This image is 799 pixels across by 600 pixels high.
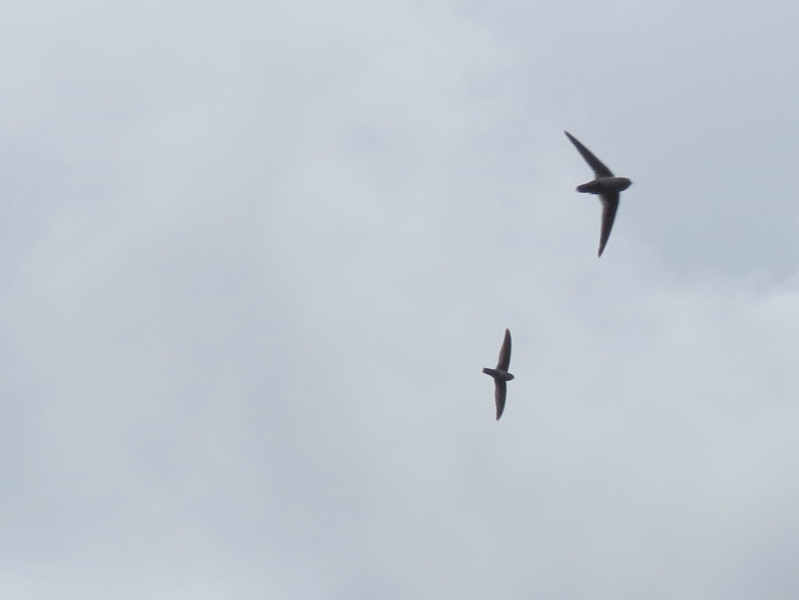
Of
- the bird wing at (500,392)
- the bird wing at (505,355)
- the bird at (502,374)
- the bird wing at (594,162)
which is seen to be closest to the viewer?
the bird wing at (594,162)

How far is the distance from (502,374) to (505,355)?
103 inches

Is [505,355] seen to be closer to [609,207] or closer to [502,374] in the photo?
[502,374]

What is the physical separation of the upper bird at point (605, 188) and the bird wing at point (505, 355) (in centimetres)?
2652

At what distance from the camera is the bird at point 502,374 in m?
88.5

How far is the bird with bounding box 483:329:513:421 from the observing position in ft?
290

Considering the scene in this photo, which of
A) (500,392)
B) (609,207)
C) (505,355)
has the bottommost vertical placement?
(609,207)

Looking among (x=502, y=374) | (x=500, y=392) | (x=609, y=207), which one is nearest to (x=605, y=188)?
(x=609, y=207)

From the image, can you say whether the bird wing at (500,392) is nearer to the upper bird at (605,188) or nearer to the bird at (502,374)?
the bird at (502,374)

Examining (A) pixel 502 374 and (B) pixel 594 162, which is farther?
(A) pixel 502 374

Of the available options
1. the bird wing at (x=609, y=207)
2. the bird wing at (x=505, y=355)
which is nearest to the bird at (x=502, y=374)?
the bird wing at (x=505, y=355)

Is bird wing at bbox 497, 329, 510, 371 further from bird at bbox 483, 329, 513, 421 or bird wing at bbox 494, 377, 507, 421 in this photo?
bird wing at bbox 494, 377, 507, 421

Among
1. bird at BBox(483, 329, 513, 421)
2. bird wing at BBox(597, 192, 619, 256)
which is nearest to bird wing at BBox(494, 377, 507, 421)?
bird at BBox(483, 329, 513, 421)

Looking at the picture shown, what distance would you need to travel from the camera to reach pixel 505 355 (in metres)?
90.3

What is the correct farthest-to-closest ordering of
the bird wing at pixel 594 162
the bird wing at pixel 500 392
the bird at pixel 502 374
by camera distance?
the bird wing at pixel 500 392, the bird at pixel 502 374, the bird wing at pixel 594 162
